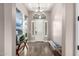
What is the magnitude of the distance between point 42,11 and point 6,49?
7.86ft

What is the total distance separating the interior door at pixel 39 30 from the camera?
3.56m

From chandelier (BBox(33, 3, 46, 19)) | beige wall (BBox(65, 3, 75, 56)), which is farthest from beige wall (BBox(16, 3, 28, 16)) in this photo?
beige wall (BBox(65, 3, 75, 56))

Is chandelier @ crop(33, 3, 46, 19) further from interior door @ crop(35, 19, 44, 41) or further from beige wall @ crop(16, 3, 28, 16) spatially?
beige wall @ crop(16, 3, 28, 16)

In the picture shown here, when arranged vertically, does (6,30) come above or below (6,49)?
above

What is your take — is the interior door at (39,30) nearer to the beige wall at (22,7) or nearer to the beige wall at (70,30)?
the beige wall at (22,7)

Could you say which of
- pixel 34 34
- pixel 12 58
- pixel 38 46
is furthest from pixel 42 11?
pixel 12 58

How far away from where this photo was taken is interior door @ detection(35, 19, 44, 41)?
356 cm

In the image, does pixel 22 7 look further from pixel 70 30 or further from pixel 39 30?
pixel 70 30

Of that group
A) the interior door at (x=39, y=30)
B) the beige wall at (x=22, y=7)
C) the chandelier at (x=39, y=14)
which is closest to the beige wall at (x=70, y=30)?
the beige wall at (x=22, y=7)

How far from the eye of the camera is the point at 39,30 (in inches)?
149

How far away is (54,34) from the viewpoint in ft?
12.4

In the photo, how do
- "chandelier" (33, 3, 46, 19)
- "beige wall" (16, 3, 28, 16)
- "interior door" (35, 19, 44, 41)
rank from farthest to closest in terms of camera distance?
"chandelier" (33, 3, 46, 19)
"interior door" (35, 19, 44, 41)
"beige wall" (16, 3, 28, 16)

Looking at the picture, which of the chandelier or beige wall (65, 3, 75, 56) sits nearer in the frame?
beige wall (65, 3, 75, 56)

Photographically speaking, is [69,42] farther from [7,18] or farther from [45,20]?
[45,20]
